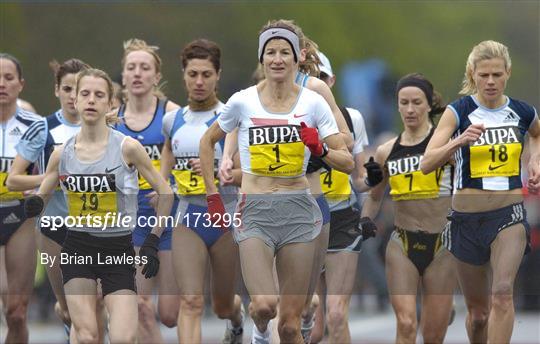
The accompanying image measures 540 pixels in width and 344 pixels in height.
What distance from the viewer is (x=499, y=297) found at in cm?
1189

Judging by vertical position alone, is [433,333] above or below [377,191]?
below

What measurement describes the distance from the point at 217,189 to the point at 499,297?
2.37 meters

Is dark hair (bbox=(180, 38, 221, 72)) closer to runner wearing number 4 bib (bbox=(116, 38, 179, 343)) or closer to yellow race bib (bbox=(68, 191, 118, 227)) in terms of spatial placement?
runner wearing number 4 bib (bbox=(116, 38, 179, 343))

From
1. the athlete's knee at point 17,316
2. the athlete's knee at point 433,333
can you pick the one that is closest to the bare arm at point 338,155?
the athlete's knee at point 433,333

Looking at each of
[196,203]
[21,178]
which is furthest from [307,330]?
[21,178]

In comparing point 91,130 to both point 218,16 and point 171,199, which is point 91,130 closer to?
point 171,199

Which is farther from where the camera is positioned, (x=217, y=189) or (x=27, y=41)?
(x=27, y=41)

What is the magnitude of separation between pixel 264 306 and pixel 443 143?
2056mm

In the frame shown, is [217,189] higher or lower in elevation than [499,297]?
higher

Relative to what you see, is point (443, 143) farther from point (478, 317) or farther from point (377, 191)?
point (478, 317)

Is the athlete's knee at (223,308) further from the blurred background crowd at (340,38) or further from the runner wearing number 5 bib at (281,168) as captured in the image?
the blurred background crowd at (340,38)

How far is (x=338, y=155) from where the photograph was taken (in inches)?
447

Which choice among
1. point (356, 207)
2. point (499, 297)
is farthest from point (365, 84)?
point (499, 297)

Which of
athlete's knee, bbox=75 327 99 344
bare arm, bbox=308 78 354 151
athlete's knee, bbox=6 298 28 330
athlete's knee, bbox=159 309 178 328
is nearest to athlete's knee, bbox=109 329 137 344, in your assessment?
athlete's knee, bbox=75 327 99 344
